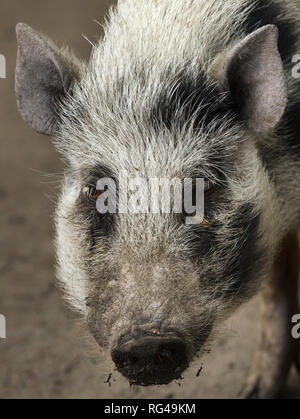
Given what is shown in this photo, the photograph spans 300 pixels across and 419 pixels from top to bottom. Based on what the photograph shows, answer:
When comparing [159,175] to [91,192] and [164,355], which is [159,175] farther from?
[164,355]

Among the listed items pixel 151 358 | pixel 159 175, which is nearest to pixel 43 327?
pixel 159 175

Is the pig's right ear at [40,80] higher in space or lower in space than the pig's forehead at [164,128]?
higher

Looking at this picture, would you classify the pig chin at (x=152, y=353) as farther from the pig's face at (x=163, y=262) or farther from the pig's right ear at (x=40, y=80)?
the pig's right ear at (x=40, y=80)

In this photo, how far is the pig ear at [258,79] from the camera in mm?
2758

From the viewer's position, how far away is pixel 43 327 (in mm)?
4492

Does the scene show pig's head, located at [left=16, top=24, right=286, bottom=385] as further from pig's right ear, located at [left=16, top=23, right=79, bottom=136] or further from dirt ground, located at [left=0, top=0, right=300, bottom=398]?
dirt ground, located at [left=0, top=0, right=300, bottom=398]

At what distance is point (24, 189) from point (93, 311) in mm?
2966

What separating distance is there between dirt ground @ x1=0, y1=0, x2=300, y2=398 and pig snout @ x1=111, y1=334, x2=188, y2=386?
40 cm

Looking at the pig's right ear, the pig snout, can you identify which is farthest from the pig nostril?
the pig's right ear

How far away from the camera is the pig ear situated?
9.05 feet

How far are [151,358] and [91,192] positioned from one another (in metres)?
0.75

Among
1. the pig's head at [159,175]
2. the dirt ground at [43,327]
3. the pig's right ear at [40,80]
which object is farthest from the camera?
the dirt ground at [43,327]

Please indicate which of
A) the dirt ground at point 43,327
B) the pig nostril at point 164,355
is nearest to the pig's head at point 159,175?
the pig nostril at point 164,355

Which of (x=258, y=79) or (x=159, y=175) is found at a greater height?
(x=258, y=79)
